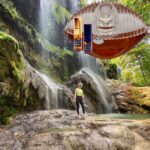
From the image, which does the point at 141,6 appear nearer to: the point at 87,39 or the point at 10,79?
the point at 87,39

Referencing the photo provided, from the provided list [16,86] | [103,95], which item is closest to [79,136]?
[16,86]

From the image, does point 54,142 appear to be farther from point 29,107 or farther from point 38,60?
point 38,60

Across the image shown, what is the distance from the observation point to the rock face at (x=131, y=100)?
18078 millimetres

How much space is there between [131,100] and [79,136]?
12.0m

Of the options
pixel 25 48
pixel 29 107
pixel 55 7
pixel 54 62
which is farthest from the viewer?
pixel 55 7

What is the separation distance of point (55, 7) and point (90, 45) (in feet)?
58.9

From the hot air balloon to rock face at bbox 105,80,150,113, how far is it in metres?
13.3

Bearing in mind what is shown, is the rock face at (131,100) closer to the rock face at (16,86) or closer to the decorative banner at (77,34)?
the rock face at (16,86)

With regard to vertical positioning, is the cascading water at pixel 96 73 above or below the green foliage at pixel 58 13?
below

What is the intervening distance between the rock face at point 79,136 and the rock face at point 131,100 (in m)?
9.52

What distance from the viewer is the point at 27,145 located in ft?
22.8

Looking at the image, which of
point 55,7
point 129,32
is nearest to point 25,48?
point 55,7

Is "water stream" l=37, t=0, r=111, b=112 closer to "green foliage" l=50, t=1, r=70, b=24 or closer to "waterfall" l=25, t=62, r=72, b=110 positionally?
"waterfall" l=25, t=62, r=72, b=110

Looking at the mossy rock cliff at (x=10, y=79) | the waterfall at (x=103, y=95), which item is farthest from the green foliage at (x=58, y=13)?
the mossy rock cliff at (x=10, y=79)
